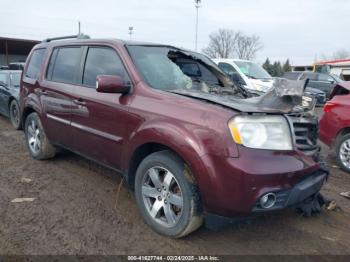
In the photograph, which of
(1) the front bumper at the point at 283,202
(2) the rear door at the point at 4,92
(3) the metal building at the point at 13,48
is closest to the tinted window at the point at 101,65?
(1) the front bumper at the point at 283,202

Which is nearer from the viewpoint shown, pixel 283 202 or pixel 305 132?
pixel 283 202

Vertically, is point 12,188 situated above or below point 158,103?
below

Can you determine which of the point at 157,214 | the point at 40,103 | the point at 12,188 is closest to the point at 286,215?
the point at 157,214

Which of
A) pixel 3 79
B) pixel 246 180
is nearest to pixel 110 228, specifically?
pixel 246 180

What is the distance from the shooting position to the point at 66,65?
4953mm

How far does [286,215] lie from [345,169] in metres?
2.38

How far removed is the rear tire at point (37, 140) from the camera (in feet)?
18.5

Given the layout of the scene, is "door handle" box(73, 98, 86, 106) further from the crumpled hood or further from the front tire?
the crumpled hood

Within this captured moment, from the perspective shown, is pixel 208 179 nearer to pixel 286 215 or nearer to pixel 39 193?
pixel 286 215

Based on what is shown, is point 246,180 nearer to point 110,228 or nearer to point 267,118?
point 267,118

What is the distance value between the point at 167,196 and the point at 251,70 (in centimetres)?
1049

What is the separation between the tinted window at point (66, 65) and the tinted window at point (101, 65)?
27 centimetres

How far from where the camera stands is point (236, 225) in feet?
12.5

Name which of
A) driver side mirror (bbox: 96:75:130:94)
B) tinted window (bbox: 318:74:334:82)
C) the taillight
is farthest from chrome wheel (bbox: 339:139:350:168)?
tinted window (bbox: 318:74:334:82)
